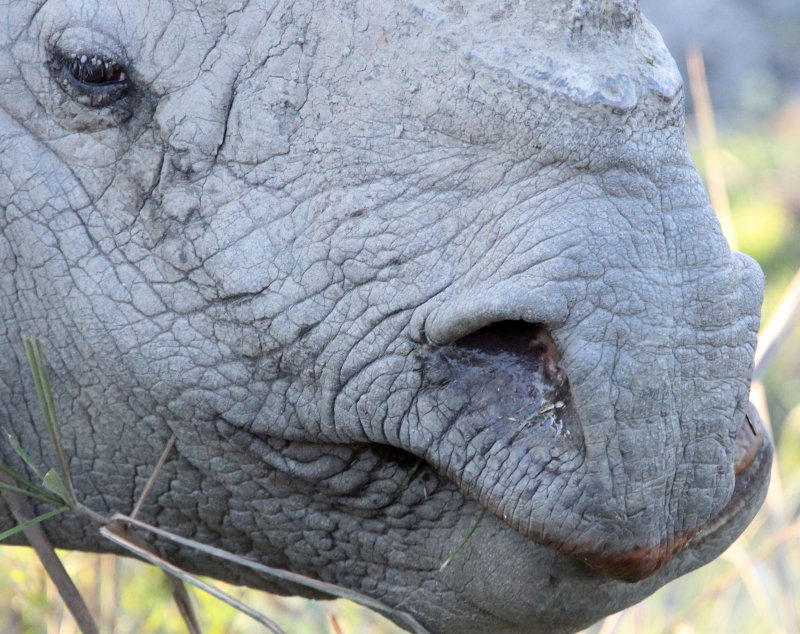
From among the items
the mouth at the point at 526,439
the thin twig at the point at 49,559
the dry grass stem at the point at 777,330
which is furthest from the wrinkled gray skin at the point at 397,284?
the dry grass stem at the point at 777,330

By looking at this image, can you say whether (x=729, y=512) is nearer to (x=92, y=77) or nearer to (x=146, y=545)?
(x=146, y=545)

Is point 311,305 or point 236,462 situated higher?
point 311,305

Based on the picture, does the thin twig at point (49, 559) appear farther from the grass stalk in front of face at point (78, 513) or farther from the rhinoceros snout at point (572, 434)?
the rhinoceros snout at point (572, 434)

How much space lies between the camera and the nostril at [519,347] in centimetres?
161

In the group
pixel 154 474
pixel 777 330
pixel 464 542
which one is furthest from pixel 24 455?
pixel 777 330

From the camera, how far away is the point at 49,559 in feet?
7.11

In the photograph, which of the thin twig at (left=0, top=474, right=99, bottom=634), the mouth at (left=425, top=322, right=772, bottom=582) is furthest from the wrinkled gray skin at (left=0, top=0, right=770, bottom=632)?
the thin twig at (left=0, top=474, right=99, bottom=634)

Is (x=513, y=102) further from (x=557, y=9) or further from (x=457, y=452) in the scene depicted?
(x=457, y=452)

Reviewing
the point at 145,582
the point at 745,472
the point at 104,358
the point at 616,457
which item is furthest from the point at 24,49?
the point at 145,582

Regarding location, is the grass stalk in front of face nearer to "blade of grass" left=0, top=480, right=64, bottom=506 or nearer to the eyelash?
"blade of grass" left=0, top=480, right=64, bottom=506

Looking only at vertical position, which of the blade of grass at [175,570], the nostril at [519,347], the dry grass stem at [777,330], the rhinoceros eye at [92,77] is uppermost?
the dry grass stem at [777,330]

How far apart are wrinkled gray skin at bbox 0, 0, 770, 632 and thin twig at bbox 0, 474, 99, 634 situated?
17 cm

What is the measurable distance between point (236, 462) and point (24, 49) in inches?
29.1

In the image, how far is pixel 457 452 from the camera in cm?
171
